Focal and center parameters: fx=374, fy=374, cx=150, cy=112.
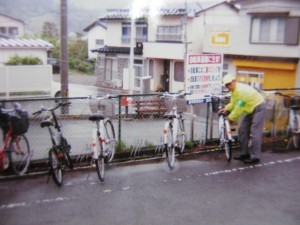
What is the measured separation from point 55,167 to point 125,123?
2.53m

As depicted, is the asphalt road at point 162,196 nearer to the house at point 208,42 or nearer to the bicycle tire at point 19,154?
the bicycle tire at point 19,154

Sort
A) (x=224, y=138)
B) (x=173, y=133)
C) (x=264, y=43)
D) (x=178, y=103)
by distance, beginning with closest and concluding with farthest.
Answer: (x=173, y=133), (x=224, y=138), (x=178, y=103), (x=264, y=43)

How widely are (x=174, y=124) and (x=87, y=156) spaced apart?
1.70 metres

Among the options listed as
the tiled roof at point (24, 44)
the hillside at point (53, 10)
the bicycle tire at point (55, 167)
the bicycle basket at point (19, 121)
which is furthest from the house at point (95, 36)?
the bicycle tire at point (55, 167)

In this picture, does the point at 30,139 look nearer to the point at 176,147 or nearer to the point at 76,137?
the point at 76,137

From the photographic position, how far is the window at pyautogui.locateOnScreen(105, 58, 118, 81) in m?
30.8

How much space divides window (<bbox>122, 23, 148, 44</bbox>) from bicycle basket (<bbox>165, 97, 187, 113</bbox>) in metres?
22.4

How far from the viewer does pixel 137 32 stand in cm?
3000

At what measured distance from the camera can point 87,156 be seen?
22.5 ft

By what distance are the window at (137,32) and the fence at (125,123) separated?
68.0 feet

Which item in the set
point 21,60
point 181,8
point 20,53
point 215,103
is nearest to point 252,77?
point 181,8

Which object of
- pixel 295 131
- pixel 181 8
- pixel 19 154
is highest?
pixel 181 8

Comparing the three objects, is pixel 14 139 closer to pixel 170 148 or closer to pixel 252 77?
pixel 170 148

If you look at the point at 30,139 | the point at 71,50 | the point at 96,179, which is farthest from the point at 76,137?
the point at 71,50
